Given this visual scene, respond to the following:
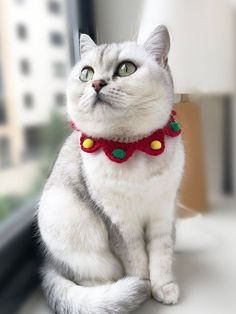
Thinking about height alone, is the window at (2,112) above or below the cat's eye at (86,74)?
below

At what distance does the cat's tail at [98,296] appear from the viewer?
0.73m

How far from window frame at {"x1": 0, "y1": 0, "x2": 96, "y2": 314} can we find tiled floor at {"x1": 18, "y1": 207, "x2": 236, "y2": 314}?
35 mm

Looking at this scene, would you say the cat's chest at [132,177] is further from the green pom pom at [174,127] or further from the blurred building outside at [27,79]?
the blurred building outside at [27,79]

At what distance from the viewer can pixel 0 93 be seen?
47.4 inches

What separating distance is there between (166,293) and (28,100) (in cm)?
88

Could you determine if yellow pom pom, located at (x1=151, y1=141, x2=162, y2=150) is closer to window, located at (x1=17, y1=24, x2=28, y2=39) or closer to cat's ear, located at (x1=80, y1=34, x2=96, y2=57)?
cat's ear, located at (x1=80, y1=34, x2=96, y2=57)

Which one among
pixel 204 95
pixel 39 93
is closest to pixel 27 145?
pixel 39 93

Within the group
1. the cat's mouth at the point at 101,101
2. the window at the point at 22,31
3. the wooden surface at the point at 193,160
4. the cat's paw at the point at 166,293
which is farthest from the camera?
the window at the point at 22,31

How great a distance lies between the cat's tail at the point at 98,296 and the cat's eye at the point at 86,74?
0.44 metres

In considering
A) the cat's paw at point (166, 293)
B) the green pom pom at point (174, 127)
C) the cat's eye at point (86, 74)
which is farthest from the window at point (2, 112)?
the cat's paw at point (166, 293)

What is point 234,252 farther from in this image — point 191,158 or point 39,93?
point 39,93

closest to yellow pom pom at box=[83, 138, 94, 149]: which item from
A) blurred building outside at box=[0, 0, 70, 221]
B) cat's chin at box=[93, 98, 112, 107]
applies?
cat's chin at box=[93, 98, 112, 107]

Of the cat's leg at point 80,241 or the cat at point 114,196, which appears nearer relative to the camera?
the cat at point 114,196

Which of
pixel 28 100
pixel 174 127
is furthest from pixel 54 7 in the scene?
pixel 174 127
